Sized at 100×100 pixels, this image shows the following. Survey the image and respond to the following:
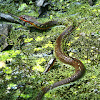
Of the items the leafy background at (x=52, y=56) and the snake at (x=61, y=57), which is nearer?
the leafy background at (x=52, y=56)

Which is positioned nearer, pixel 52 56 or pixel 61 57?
pixel 61 57

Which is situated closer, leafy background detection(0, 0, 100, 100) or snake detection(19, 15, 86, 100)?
leafy background detection(0, 0, 100, 100)

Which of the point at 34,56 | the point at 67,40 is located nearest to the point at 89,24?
the point at 67,40

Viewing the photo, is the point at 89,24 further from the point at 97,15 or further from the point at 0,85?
the point at 0,85
